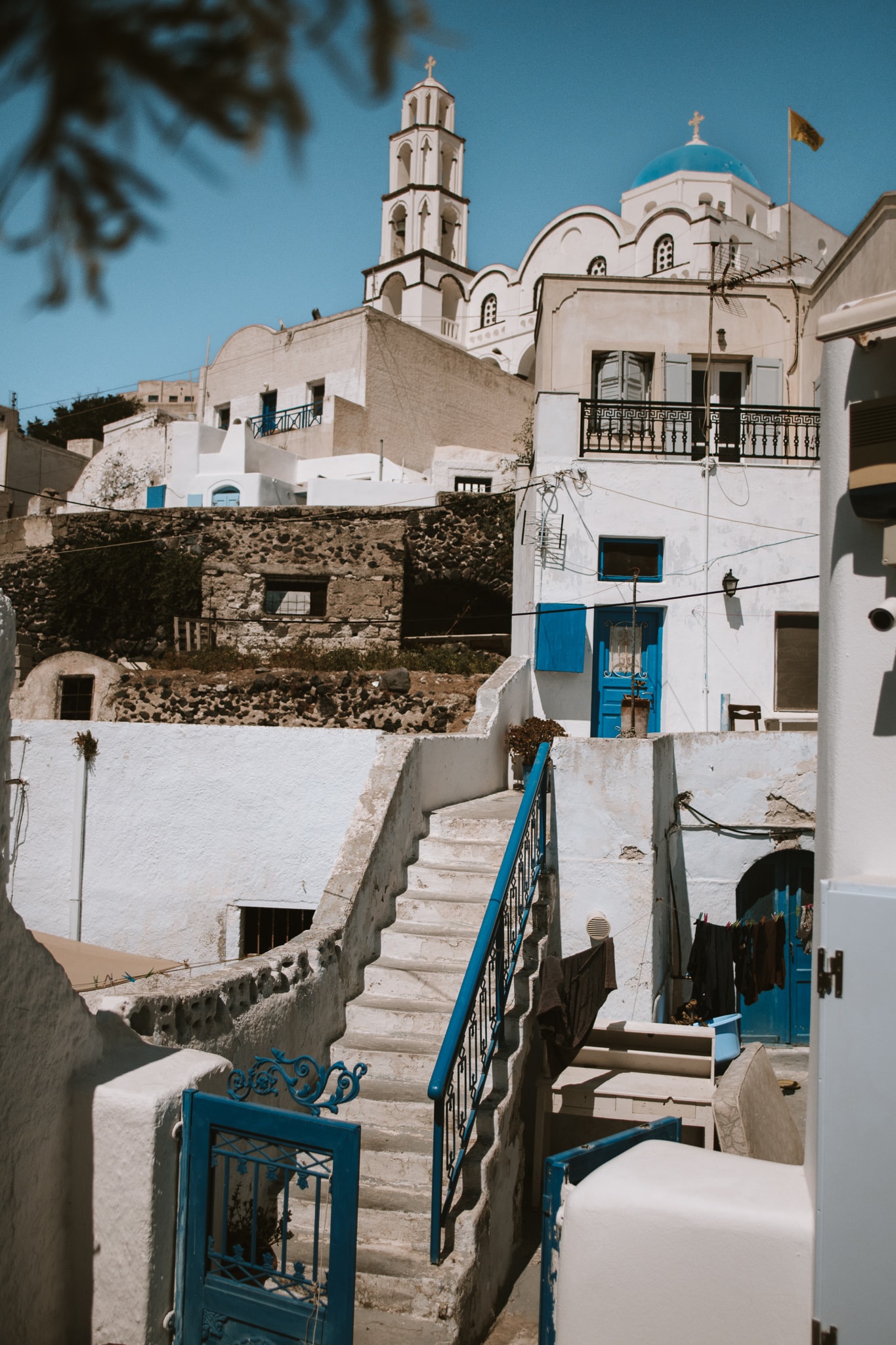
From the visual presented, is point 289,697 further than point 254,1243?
Yes

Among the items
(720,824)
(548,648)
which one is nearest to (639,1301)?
(720,824)

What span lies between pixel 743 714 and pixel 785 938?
3449mm

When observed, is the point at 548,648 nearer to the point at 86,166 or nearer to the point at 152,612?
the point at 152,612

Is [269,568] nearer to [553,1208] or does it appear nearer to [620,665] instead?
[620,665]

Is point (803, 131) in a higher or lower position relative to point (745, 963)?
higher

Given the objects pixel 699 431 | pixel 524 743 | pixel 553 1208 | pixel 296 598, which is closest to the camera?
pixel 553 1208

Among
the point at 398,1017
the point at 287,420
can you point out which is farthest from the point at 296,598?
the point at 398,1017

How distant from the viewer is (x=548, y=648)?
43.7 feet

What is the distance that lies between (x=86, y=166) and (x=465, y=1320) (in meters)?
5.62

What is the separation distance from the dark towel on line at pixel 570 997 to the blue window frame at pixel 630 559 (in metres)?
7.01

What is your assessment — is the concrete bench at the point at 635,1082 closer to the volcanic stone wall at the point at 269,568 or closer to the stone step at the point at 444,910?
the stone step at the point at 444,910

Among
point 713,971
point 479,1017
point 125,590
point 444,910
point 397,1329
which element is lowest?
point 397,1329

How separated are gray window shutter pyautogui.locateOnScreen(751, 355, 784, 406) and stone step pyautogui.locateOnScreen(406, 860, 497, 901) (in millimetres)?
10416

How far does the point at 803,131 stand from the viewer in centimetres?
1623
